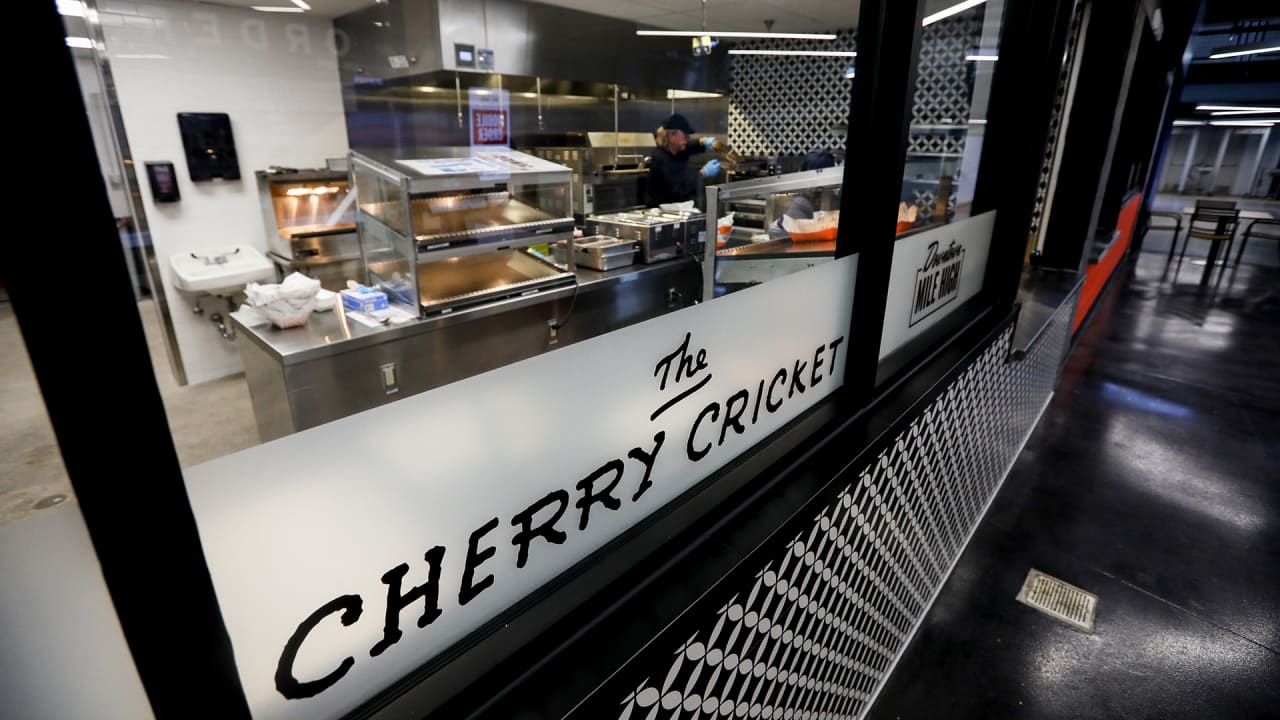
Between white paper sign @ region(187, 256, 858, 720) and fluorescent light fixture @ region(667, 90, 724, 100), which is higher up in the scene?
fluorescent light fixture @ region(667, 90, 724, 100)

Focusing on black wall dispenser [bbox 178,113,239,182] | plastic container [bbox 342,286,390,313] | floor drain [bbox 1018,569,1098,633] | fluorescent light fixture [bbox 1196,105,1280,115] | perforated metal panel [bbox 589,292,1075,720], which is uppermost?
fluorescent light fixture [bbox 1196,105,1280,115]

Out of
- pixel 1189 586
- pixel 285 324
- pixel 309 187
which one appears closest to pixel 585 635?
pixel 285 324

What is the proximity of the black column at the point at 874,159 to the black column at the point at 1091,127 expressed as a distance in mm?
4288

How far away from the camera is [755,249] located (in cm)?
230

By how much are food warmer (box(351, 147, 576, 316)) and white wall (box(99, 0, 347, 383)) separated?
35cm

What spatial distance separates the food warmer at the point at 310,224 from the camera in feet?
12.0

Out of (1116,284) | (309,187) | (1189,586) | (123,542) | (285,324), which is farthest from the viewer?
(1116,284)

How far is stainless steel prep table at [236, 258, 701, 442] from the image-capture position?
243cm

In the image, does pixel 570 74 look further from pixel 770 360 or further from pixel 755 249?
pixel 770 360

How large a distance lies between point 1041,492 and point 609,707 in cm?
331

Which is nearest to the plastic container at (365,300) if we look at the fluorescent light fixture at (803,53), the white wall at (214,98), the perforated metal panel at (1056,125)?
the white wall at (214,98)

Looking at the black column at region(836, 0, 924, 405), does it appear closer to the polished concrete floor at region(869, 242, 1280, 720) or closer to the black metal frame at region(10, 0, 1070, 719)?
the black metal frame at region(10, 0, 1070, 719)

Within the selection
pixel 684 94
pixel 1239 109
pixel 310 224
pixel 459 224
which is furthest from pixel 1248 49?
pixel 310 224

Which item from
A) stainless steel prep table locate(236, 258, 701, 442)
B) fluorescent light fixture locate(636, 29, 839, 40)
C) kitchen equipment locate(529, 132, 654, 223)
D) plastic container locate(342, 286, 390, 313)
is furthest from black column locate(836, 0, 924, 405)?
fluorescent light fixture locate(636, 29, 839, 40)
